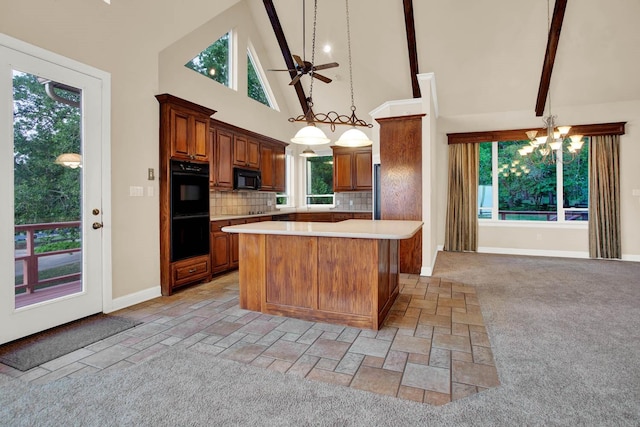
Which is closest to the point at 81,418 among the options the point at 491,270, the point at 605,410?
the point at 605,410

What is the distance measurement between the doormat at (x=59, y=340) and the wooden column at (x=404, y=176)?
3572 mm

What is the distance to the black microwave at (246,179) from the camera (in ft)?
18.3

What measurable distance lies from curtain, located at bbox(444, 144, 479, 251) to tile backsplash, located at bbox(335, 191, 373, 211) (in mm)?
1706

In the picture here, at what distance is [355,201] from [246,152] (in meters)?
2.91

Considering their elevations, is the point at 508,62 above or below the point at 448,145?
above

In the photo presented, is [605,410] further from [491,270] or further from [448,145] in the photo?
[448,145]

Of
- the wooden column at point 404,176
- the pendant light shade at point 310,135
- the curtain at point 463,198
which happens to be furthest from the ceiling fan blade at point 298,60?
the curtain at point 463,198

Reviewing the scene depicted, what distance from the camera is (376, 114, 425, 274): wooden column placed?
491 centimetres

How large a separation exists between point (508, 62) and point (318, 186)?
4505mm

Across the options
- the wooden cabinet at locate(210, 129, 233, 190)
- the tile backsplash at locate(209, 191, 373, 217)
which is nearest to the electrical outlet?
the wooden cabinet at locate(210, 129, 233, 190)

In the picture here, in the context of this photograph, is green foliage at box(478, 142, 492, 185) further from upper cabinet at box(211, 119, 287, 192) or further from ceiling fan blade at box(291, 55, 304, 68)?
ceiling fan blade at box(291, 55, 304, 68)

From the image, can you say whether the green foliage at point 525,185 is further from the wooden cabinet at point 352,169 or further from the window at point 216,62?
the window at point 216,62

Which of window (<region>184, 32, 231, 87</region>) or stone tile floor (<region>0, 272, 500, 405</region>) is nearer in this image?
stone tile floor (<region>0, 272, 500, 405</region>)

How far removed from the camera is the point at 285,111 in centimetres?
760
